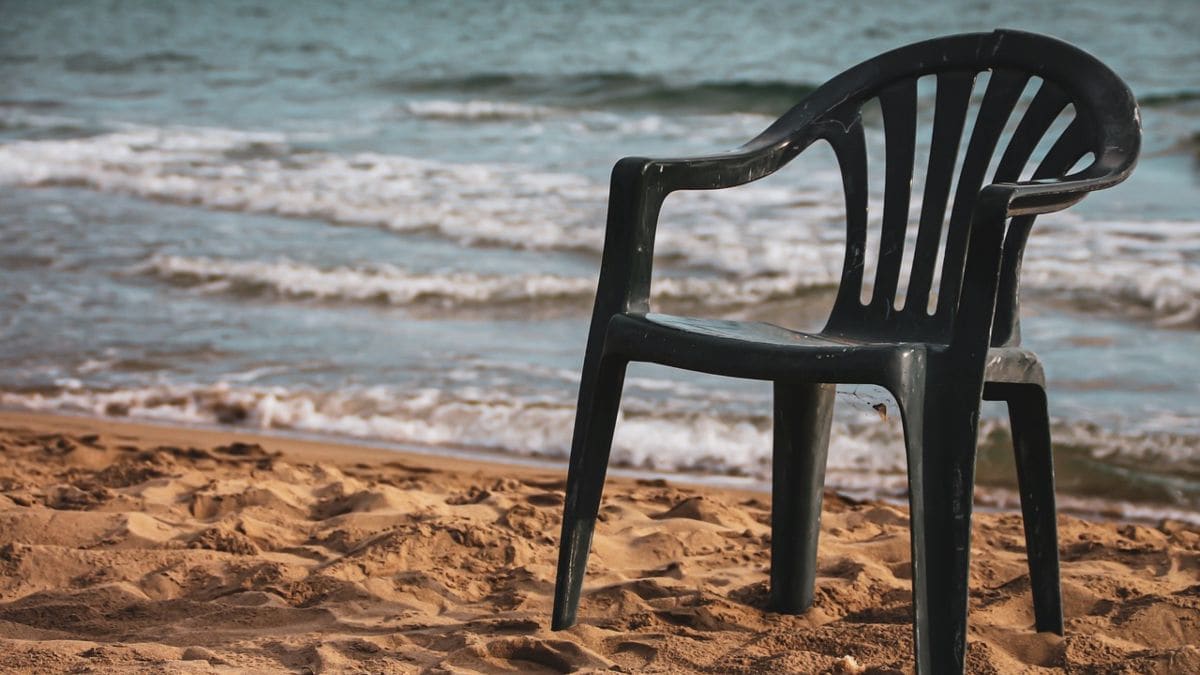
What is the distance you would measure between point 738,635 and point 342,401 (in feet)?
7.72

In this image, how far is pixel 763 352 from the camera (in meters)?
2.04

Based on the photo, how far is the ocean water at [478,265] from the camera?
165 inches

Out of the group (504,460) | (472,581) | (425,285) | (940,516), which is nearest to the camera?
(940,516)

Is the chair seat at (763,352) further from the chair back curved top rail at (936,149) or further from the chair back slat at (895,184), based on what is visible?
the chair back slat at (895,184)

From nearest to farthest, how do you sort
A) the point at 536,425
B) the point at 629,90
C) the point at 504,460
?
1. the point at 504,460
2. the point at 536,425
3. the point at 629,90

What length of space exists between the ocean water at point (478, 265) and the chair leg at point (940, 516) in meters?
0.24

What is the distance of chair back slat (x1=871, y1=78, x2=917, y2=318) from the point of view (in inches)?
101

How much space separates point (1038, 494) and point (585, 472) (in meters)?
0.84

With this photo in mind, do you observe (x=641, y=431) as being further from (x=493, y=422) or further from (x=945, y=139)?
(x=945, y=139)

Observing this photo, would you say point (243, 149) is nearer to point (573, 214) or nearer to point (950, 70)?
point (573, 214)

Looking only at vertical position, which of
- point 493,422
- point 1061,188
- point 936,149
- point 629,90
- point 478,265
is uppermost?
point 629,90

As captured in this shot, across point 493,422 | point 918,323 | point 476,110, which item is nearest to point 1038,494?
point 918,323

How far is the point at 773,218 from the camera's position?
24.8ft

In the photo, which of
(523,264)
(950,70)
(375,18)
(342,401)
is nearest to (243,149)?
(523,264)
